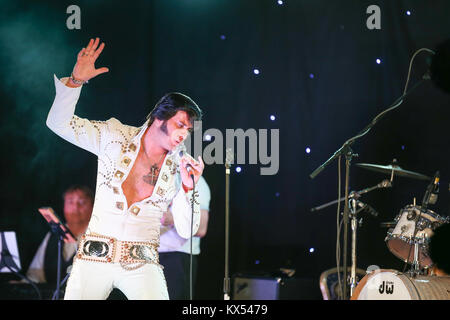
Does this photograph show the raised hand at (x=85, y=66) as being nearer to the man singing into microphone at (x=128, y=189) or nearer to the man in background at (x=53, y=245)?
the man singing into microphone at (x=128, y=189)

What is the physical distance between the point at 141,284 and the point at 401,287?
59.2 inches

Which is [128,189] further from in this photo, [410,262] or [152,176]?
[410,262]

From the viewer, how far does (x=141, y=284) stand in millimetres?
2836

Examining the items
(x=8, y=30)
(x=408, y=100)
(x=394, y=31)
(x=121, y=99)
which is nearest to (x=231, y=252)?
(x=121, y=99)

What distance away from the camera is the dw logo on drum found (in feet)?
10.8

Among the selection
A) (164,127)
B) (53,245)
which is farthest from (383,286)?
(53,245)

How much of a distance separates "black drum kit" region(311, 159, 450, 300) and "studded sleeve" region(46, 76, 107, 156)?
181 centimetres

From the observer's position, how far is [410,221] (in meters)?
4.04

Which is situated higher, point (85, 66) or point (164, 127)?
point (85, 66)

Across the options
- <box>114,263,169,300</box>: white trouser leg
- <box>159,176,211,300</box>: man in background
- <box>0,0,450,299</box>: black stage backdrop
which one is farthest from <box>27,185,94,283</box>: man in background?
<box>114,263,169,300</box>: white trouser leg

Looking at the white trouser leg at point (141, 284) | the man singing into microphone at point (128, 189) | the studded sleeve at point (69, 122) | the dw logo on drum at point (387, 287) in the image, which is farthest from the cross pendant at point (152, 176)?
the dw logo on drum at point (387, 287)

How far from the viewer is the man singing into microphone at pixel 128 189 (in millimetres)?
2852

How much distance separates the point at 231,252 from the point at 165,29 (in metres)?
2.21

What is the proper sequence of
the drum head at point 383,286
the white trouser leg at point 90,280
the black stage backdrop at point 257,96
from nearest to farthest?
the white trouser leg at point 90,280 < the drum head at point 383,286 < the black stage backdrop at point 257,96
